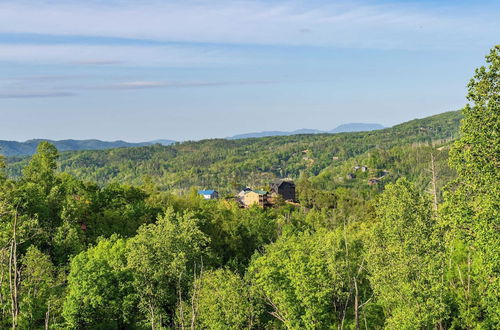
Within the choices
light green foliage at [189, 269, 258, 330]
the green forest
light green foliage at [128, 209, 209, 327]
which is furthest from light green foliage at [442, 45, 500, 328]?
light green foliage at [128, 209, 209, 327]

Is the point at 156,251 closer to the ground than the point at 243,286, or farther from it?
farther from it

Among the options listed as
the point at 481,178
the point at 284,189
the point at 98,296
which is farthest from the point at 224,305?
the point at 284,189

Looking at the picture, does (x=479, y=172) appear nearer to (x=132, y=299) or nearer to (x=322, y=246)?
(x=322, y=246)

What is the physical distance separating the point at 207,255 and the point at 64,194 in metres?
28.5

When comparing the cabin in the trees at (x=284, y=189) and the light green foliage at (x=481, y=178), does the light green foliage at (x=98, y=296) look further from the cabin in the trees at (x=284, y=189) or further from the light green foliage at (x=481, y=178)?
the cabin in the trees at (x=284, y=189)

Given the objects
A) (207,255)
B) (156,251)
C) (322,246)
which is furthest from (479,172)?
(207,255)

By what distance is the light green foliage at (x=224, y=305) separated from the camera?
38.2m

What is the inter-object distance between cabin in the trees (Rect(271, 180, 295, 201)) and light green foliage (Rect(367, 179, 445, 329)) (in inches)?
5725

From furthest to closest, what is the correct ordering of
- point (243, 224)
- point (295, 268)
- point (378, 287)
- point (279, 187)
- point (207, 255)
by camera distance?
point (279, 187)
point (243, 224)
point (207, 255)
point (295, 268)
point (378, 287)

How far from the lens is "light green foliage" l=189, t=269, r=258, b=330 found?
38.2 meters

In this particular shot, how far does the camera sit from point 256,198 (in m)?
164

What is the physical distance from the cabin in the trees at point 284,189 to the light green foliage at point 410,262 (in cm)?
14542

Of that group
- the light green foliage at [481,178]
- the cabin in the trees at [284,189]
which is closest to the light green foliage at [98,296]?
→ the light green foliage at [481,178]

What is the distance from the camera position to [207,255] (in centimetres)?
5197
